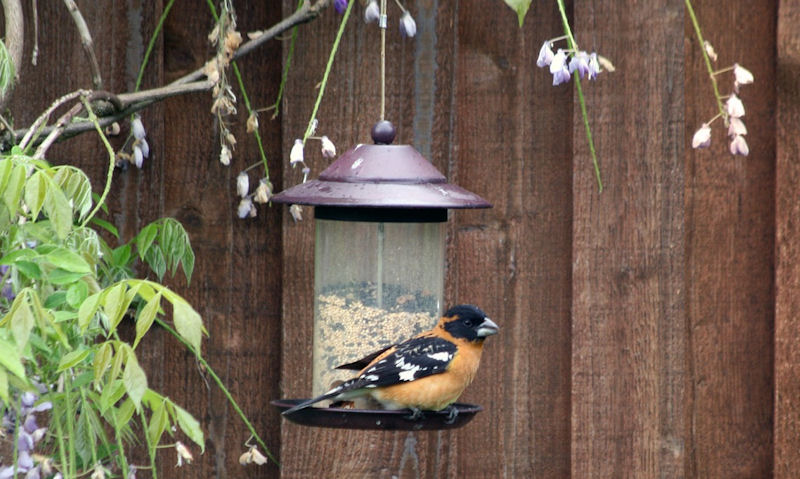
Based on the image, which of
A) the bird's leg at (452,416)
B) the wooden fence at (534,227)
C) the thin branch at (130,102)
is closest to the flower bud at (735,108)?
the wooden fence at (534,227)

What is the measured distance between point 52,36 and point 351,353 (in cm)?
118

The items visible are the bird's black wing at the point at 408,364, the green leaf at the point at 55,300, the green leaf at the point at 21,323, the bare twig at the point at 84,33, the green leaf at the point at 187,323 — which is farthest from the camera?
the bird's black wing at the point at 408,364

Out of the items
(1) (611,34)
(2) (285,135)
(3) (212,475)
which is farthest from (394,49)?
(3) (212,475)

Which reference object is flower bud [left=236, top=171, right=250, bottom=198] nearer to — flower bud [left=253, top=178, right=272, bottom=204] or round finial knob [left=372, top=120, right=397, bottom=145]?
flower bud [left=253, top=178, right=272, bottom=204]

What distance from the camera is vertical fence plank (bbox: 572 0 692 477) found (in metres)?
3.17

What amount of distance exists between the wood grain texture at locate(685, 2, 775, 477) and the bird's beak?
63cm

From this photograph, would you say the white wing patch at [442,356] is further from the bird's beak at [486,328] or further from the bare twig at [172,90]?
the bare twig at [172,90]

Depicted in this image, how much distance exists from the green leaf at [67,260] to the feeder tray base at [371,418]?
0.78 meters

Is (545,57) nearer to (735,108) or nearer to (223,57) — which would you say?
(735,108)

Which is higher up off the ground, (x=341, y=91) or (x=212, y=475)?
(x=341, y=91)

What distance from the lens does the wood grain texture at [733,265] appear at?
3.21m

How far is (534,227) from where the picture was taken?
323cm

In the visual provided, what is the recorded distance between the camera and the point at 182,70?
328cm

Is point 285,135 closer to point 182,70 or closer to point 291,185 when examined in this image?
point 291,185
